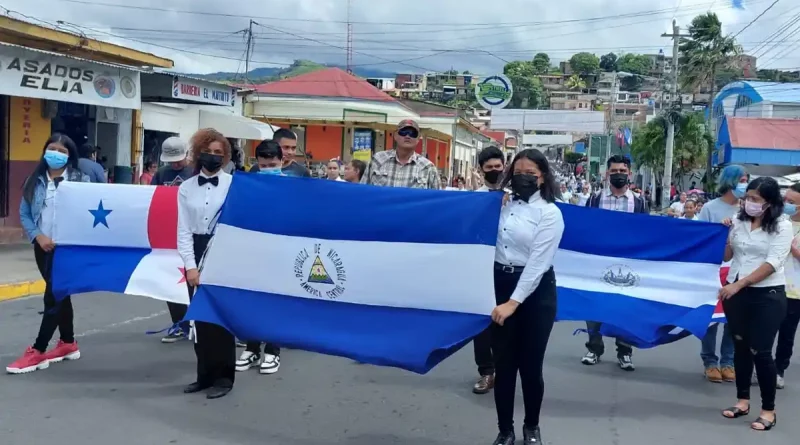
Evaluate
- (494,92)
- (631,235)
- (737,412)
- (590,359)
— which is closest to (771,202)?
(631,235)

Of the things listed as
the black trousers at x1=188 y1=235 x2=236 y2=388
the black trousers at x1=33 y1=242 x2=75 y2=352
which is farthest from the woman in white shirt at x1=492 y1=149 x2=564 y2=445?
the black trousers at x1=33 y1=242 x2=75 y2=352

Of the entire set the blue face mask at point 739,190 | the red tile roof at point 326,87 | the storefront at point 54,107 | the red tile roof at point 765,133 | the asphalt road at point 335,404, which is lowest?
the asphalt road at point 335,404

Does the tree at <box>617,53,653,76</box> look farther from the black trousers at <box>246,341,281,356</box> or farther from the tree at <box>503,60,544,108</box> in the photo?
the black trousers at <box>246,341,281,356</box>

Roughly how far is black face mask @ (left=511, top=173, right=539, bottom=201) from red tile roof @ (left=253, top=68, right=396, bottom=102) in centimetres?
3902

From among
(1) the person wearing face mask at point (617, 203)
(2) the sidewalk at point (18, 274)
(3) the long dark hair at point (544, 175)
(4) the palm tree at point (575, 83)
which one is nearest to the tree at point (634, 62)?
(4) the palm tree at point (575, 83)

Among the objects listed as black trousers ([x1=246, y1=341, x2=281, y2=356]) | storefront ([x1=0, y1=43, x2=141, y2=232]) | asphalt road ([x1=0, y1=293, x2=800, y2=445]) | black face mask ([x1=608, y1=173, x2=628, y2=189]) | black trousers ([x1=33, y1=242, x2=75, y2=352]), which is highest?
storefront ([x1=0, y1=43, x2=141, y2=232])

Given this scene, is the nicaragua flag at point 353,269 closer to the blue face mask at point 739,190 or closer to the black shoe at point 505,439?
the black shoe at point 505,439

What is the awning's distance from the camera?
22062 mm

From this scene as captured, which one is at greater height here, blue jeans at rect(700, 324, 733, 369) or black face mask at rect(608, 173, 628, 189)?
black face mask at rect(608, 173, 628, 189)

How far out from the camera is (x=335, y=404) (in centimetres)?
601

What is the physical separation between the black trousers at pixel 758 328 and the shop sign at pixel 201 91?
13998mm

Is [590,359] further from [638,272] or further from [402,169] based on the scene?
[402,169]

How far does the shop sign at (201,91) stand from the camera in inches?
699

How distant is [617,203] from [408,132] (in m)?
2.10
